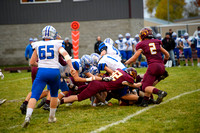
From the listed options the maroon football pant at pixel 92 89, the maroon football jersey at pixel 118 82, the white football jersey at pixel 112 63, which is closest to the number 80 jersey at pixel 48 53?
the maroon football pant at pixel 92 89

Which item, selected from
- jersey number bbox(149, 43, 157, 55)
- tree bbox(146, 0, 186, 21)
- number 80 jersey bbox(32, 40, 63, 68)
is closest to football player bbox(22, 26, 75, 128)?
number 80 jersey bbox(32, 40, 63, 68)

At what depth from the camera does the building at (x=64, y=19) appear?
2225cm

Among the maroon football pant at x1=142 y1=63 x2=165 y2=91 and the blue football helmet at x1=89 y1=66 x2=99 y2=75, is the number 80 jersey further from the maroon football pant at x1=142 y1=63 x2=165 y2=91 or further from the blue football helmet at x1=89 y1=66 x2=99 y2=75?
the maroon football pant at x1=142 y1=63 x2=165 y2=91

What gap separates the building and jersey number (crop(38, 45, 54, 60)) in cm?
1752

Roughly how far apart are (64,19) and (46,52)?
17.8 metres

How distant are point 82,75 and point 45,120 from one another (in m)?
1.54

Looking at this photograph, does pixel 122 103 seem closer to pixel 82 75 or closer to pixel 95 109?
pixel 95 109

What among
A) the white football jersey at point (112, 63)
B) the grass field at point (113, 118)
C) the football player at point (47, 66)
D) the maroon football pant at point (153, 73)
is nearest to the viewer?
the grass field at point (113, 118)

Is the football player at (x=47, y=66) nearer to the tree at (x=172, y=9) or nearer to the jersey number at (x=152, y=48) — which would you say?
the jersey number at (x=152, y=48)

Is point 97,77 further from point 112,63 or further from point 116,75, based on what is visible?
point 112,63

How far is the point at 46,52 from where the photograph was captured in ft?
16.9

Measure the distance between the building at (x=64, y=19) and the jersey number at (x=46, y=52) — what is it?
1752 centimetres

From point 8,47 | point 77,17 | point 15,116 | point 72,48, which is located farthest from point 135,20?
point 15,116

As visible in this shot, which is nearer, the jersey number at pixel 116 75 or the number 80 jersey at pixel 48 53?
the number 80 jersey at pixel 48 53
